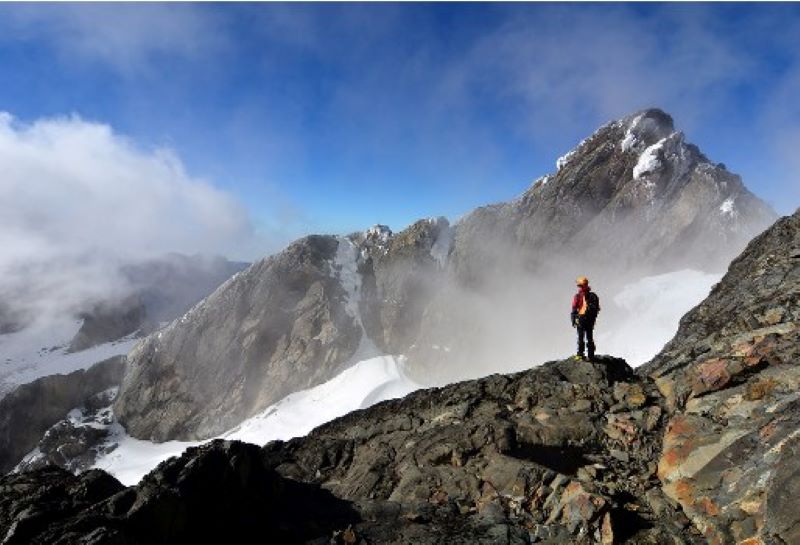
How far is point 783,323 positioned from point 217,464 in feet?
66.4

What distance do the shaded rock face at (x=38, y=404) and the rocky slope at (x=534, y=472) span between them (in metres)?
117

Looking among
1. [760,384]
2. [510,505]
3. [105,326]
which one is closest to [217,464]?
[510,505]

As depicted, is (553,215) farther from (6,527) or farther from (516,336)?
(6,527)

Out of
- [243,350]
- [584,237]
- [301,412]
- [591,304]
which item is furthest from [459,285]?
[591,304]

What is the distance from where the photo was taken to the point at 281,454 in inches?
943

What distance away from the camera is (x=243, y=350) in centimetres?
11231

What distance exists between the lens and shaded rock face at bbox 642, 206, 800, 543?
12.3m

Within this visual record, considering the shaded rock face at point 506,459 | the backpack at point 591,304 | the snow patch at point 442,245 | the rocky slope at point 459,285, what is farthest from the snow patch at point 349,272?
the backpack at point 591,304

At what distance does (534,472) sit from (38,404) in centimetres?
13001

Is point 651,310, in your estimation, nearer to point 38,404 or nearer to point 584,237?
point 584,237

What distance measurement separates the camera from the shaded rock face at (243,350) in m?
108

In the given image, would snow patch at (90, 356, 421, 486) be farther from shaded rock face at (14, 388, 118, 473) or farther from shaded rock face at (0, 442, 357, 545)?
shaded rock face at (0, 442, 357, 545)

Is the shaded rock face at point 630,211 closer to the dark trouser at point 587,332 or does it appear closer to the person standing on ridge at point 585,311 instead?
the dark trouser at point 587,332

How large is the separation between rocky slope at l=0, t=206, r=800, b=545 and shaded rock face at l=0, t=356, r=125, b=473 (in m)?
117
